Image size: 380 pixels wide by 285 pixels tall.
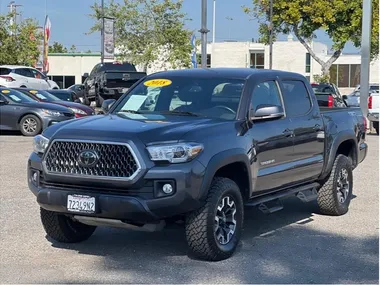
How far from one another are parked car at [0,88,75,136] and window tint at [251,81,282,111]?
1227 cm

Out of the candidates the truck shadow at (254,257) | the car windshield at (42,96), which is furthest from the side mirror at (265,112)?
the car windshield at (42,96)

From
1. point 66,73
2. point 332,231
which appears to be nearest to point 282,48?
point 66,73

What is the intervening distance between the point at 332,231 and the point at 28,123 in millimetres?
13244

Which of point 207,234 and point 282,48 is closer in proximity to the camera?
point 207,234

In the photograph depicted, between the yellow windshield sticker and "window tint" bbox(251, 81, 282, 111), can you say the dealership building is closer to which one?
"window tint" bbox(251, 81, 282, 111)

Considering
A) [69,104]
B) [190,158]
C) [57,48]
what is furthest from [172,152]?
[57,48]

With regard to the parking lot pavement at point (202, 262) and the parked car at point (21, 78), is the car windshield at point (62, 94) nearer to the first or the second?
the parked car at point (21, 78)

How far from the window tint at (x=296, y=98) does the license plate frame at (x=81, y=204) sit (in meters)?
2.75

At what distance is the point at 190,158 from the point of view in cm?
627

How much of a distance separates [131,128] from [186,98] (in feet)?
3.90

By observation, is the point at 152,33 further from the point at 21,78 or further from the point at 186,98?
the point at 186,98

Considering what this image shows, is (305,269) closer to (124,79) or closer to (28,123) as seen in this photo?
(28,123)

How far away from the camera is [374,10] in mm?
37812

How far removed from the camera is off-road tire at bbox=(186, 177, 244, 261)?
254 inches
